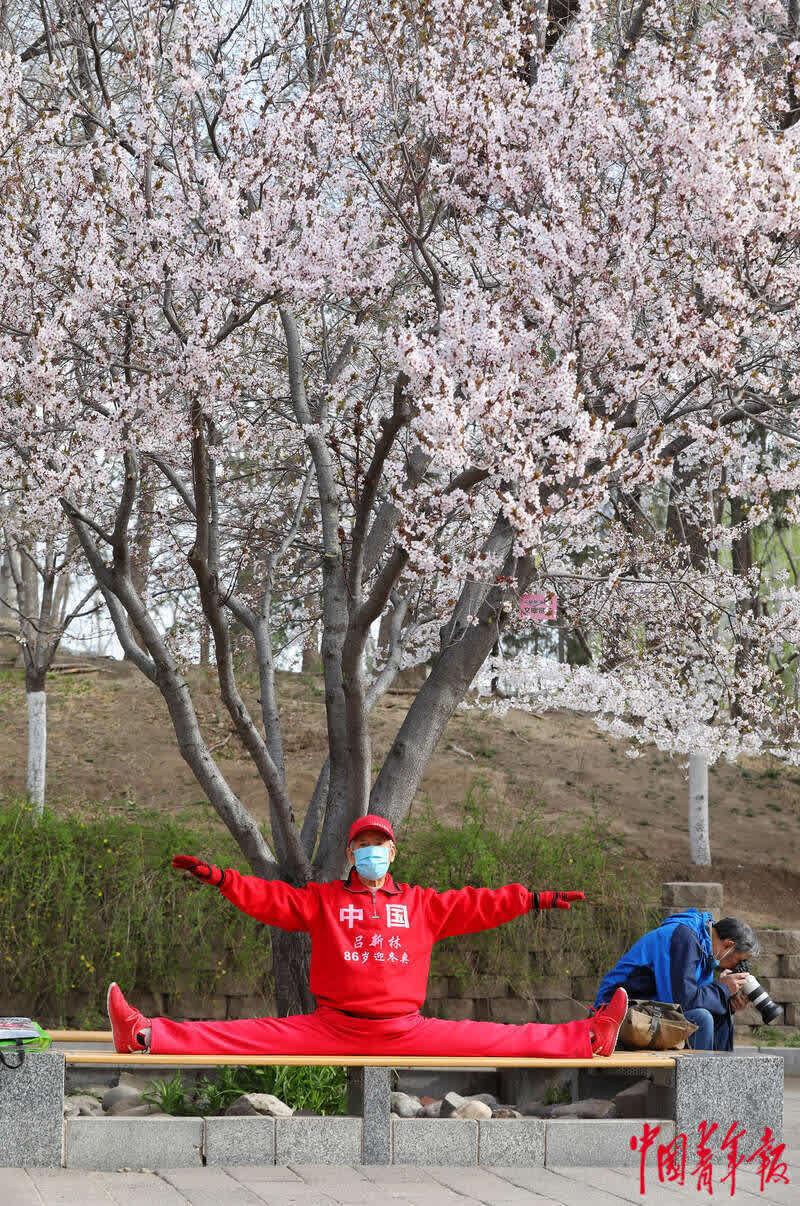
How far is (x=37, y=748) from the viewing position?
34.4 ft

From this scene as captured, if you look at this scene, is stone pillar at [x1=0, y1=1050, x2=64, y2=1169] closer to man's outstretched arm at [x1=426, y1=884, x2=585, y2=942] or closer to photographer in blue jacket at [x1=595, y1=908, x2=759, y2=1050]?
man's outstretched arm at [x1=426, y1=884, x2=585, y2=942]

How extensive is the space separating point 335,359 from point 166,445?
2.04m

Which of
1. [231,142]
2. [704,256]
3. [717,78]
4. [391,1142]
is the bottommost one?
[391,1142]

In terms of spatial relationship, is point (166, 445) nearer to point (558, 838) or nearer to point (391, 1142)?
point (391, 1142)

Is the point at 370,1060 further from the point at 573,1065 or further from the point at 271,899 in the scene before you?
the point at 573,1065

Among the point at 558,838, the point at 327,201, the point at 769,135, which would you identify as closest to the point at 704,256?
the point at 769,135

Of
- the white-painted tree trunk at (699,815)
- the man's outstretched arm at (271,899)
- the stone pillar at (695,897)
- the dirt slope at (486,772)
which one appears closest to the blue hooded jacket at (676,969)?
the man's outstretched arm at (271,899)

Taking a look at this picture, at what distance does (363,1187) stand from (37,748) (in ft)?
21.9

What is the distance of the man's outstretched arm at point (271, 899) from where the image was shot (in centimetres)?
522

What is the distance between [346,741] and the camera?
6.63 meters

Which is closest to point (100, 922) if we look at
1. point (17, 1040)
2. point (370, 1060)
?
point (17, 1040)

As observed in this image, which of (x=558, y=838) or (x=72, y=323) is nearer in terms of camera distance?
(x=72, y=323)

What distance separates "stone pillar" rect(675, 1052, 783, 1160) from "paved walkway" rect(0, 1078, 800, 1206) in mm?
308

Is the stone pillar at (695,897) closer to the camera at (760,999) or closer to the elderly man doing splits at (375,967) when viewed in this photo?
the camera at (760,999)
